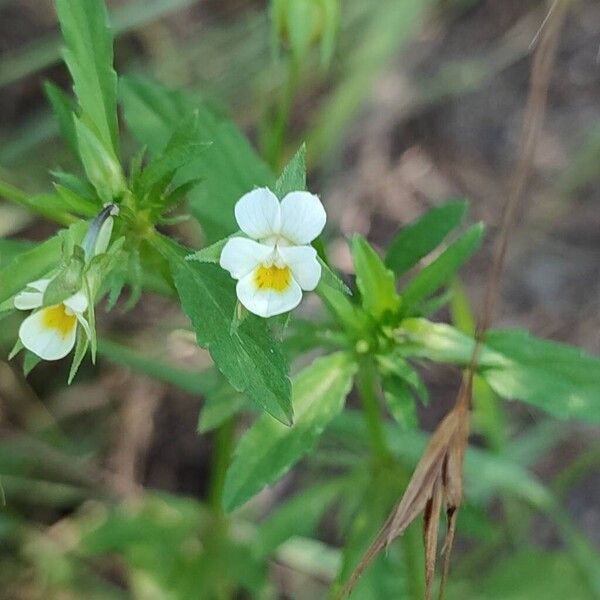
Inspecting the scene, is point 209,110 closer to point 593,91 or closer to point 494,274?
point 494,274

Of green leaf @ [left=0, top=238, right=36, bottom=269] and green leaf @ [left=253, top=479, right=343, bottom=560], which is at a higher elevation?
green leaf @ [left=0, top=238, right=36, bottom=269]

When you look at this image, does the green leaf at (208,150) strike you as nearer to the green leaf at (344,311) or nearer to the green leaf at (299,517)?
the green leaf at (344,311)

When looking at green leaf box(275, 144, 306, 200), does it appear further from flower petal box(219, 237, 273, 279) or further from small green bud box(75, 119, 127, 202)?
small green bud box(75, 119, 127, 202)

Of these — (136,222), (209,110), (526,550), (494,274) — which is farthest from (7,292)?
(526,550)

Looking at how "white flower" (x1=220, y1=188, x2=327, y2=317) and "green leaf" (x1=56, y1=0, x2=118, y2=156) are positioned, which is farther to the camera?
"green leaf" (x1=56, y1=0, x2=118, y2=156)

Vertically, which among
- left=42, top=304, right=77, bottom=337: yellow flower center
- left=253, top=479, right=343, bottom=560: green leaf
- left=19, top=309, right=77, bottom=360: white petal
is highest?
left=42, top=304, right=77, bottom=337: yellow flower center

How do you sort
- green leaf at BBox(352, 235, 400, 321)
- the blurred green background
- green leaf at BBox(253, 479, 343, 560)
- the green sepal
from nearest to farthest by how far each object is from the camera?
the green sepal, green leaf at BBox(352, 235, 400, 321), green leaf at BBox(253, 479, 343, 560), the blurred green background

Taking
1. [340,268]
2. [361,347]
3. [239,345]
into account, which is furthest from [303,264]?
[340,268]

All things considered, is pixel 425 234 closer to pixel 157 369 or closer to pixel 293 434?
pixel 293 434

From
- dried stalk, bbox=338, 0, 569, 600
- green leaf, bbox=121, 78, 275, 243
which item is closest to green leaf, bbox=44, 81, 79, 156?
green leaf, bbox=121, 78, 275, 243
